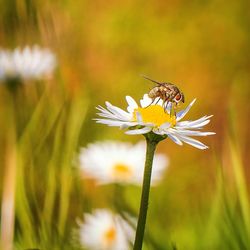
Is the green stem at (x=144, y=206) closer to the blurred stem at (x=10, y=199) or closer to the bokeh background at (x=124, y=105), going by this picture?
the bokeh background at (x=124, y=105)

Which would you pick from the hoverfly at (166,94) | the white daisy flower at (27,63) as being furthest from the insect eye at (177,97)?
the white daisy flower at (27,63)

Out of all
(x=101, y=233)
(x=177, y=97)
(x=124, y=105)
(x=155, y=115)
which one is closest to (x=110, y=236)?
(x=101, y=233)

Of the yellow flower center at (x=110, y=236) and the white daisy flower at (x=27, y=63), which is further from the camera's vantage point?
the white daisy flower at (x=27, y=63)

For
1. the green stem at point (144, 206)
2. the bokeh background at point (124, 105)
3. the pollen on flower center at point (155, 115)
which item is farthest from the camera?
the bokeh background at point (124, 105)

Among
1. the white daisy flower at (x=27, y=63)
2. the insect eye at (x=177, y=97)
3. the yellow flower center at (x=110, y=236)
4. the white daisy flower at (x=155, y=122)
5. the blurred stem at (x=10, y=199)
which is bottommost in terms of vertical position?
the yellow flower center at (x=110, y=236)

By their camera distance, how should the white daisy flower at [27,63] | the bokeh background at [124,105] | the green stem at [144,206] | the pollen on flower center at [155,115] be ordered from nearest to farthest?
the green stem at [144,206] → the pollen on flower center at [155,115] → the bokeh background at [124,105] → the white daisy flower at [27,63]

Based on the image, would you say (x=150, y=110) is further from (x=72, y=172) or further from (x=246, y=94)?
(x=246, y=94)

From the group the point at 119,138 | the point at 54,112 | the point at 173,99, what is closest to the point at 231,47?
the point at 119,138

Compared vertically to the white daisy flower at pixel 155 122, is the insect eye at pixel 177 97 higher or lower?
higher
